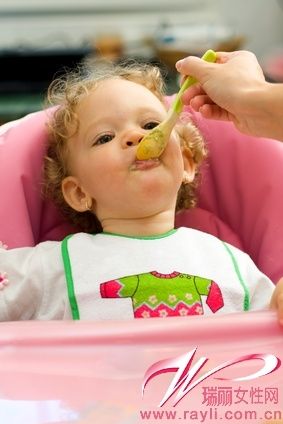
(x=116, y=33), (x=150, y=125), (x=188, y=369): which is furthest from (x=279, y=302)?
(x=116, y=33)

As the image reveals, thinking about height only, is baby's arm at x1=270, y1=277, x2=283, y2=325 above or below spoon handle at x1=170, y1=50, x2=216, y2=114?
below

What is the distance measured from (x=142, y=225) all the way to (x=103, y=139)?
0.46 ft

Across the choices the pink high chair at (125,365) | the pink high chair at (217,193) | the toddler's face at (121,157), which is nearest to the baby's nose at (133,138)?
the toddler's face at (121,157)

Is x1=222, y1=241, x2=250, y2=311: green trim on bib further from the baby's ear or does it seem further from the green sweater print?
the baby's ear

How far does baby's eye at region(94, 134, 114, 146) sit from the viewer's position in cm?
111

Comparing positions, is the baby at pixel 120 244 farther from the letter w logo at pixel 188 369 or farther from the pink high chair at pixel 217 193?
the letter w logo at pixel 188 369

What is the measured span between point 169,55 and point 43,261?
178cm

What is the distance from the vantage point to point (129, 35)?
286 cm

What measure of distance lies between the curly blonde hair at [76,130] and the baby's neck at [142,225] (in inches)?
4.0

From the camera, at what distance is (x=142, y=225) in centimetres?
112

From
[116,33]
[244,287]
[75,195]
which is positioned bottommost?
[244,287]

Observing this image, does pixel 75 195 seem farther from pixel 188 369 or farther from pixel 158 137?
pixel 188 369

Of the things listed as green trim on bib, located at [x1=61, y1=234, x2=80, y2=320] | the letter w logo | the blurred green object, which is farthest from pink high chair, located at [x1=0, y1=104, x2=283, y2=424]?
the blurred green object

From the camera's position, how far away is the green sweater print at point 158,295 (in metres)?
1.02
